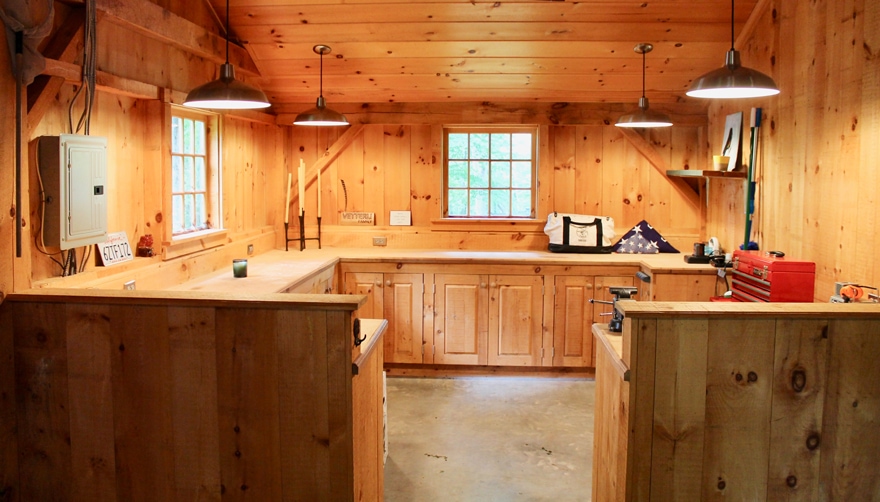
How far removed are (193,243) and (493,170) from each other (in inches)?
105

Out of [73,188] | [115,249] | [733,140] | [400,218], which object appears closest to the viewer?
[73,188]

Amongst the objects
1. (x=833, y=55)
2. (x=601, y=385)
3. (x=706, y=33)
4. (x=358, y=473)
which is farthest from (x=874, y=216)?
(x=358, y=473)

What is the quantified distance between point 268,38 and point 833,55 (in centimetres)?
340

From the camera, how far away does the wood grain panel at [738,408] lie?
228 centimetres

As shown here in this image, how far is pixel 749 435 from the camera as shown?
2311mm

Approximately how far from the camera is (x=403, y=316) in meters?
5.57

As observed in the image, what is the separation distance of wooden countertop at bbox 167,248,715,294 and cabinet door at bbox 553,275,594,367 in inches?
7.0

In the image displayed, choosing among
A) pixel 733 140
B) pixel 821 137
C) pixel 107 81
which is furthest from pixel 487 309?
pixel 107 81

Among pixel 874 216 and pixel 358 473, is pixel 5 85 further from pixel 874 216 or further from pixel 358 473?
pixel 874 216

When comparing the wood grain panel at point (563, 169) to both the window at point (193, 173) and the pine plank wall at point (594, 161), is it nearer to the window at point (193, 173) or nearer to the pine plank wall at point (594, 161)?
the pine plank wall at point (594, 161)

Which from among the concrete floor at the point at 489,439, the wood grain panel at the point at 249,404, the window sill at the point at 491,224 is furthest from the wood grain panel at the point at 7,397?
the window sill at the point at 491,224

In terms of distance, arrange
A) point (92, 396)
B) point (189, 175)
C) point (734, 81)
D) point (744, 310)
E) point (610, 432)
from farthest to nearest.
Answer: point (189, 175) → point (734, 81) → point (610, 432) → point (92, 396) → point (744, 310)

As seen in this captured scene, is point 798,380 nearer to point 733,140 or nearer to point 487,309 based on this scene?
point 733,140

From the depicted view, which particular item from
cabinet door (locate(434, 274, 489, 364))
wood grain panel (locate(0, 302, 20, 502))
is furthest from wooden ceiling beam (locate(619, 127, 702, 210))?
wood grain panel (locate(0, 302, 20, 502))
